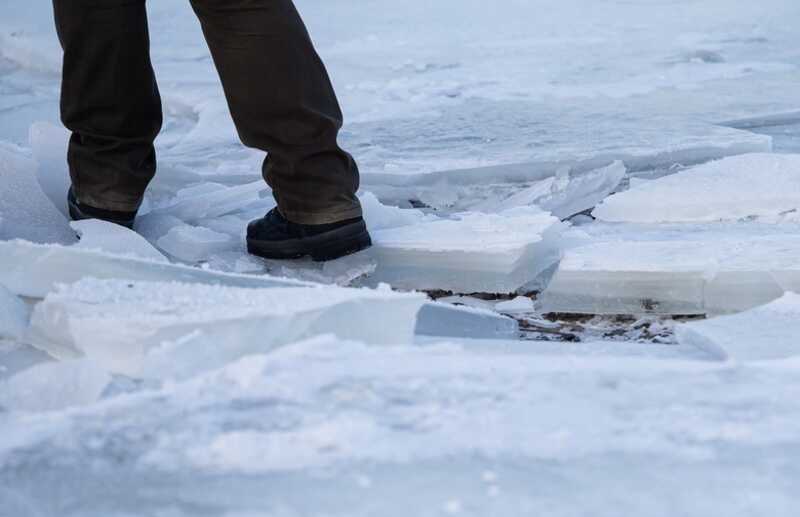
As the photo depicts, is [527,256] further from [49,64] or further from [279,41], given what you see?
[49,64]

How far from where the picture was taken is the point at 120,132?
6.20ft

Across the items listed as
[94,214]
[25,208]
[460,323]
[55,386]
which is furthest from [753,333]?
[25,208]

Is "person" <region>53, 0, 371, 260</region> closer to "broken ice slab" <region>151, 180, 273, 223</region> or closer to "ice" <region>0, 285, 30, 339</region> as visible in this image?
"broken ice slab" <region>151, 180, 273, 223</region>

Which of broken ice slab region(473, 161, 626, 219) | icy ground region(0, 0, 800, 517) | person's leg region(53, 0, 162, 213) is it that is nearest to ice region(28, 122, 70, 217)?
icy ground region(0, 0, 800, 517)

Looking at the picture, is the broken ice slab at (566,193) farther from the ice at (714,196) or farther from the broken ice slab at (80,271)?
the broken ice slab at (80,271)

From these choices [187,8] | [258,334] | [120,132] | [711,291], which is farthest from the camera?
[187,8]

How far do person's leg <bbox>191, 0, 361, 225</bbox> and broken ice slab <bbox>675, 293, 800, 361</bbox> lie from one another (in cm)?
66

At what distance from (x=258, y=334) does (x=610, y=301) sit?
73 centimetres

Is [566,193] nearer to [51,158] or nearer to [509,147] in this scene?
[509,147]

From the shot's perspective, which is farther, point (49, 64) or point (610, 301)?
point (49, 64)

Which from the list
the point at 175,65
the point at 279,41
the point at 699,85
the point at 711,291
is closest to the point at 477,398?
the point at 711,291

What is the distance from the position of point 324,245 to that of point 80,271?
507mm

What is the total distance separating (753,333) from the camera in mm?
1236

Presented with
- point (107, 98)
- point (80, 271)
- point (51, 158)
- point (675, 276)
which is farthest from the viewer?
point (51, 158)
